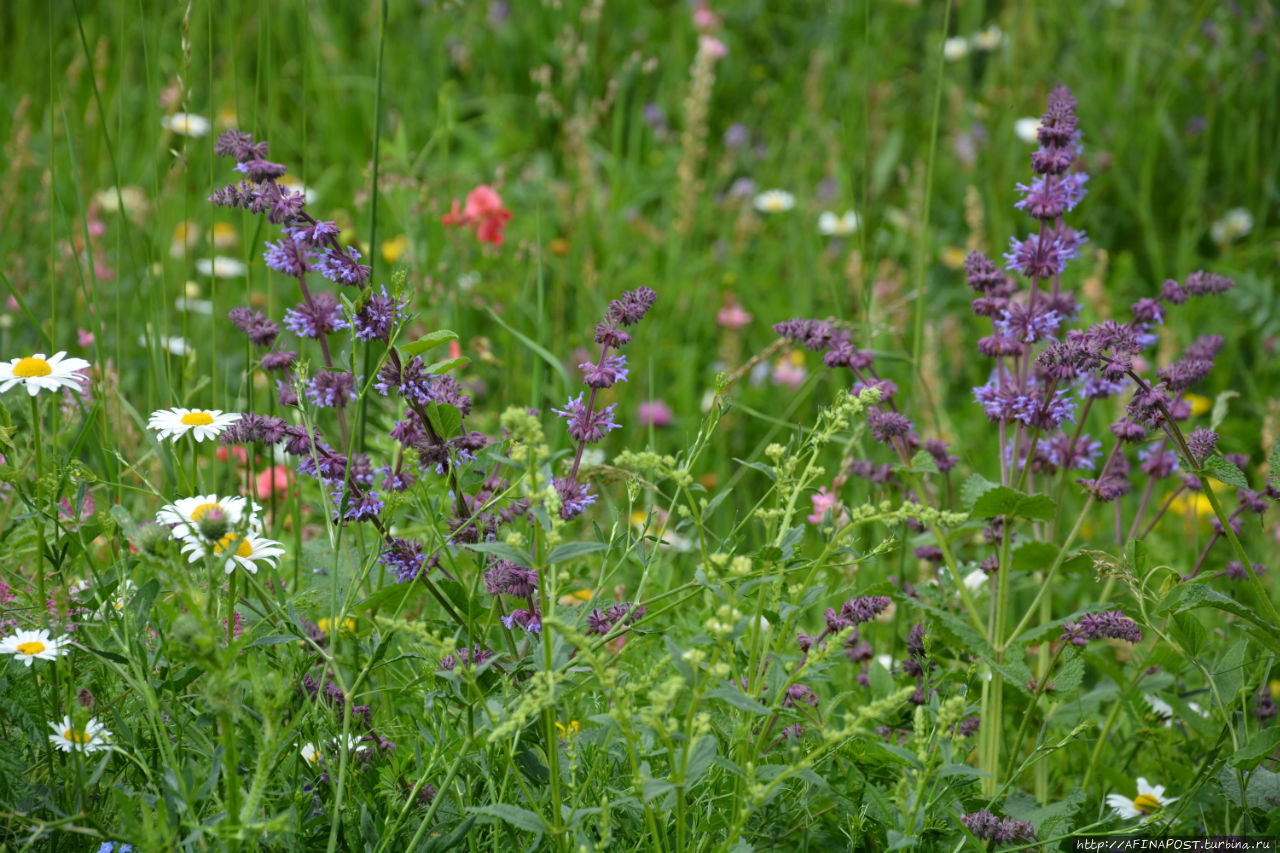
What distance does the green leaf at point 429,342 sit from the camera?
49.2 inches

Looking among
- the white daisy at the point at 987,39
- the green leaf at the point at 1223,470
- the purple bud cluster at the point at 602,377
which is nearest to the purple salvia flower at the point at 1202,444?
the green leaf at the point at 1223,470

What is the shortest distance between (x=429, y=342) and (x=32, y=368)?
0.55 meters

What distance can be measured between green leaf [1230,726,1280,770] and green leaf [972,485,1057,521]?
360mm

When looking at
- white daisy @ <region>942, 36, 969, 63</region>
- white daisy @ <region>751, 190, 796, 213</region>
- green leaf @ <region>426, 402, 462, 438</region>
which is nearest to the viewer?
green leaf @ <region>426, 402, 462, 438</region>

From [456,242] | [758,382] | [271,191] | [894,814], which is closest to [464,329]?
[456,242]

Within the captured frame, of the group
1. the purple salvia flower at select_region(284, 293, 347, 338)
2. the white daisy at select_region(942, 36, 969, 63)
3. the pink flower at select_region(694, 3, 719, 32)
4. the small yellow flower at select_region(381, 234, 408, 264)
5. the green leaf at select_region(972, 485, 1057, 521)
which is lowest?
the small yellow flower at select_region(381, 234, 408, 264)

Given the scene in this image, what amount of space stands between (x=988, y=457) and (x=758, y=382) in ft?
2.98

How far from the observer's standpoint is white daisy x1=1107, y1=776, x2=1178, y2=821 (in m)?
1.61

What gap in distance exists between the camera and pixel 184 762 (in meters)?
1.34

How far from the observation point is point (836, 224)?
13.3 ft

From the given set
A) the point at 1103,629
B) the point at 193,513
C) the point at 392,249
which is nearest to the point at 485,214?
the point at 392,249

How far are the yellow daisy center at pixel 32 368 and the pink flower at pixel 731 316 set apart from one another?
6.33 ft

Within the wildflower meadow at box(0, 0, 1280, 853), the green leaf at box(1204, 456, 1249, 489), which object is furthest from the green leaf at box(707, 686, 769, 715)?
the green leaf at box(1204, 456, 1249, 489)

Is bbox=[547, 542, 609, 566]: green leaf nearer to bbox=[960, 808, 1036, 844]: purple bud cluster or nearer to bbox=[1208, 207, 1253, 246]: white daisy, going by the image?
bbox=[960, 808, 1036, 844]: purple bud cluster
